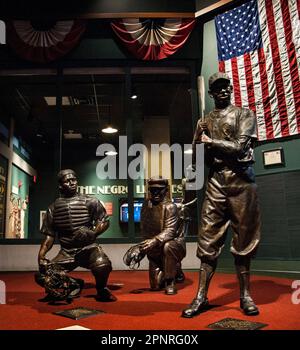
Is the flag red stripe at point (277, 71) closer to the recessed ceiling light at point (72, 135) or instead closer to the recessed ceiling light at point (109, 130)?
the recessed ceiling light at point (109, 130)

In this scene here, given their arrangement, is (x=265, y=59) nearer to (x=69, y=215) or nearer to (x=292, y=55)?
(x=292, y=55)

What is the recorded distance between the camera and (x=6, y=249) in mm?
5953

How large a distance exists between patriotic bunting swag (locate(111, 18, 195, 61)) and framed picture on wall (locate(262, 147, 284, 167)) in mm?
2524

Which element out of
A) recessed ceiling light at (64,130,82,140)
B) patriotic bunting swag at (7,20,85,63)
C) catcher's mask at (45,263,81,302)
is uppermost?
patriotic bunting swag at (7,20,85,63)

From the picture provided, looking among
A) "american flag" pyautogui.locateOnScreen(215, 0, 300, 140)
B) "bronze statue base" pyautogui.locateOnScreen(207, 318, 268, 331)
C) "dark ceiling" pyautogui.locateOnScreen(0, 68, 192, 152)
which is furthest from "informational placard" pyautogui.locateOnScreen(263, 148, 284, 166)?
"bronze statue base" pyautogui.locateOnScreen(207, 318, 268, 331)

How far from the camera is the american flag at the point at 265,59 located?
4.97 metres

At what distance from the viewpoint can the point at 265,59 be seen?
17.3 ft

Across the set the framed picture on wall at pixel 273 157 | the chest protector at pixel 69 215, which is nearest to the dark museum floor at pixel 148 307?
the chest protector at pixel 69 215

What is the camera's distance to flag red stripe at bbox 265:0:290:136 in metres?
5.00

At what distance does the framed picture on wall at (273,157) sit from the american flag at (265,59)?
0.68 feet

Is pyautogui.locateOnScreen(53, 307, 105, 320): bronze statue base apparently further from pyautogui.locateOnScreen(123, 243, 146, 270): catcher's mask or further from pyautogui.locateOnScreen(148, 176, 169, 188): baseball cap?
pyautogui.locateOnScreen(148, 176, 169, 188): baseball cap

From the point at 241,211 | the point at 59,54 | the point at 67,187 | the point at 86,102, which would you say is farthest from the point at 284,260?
the point at 86,102
